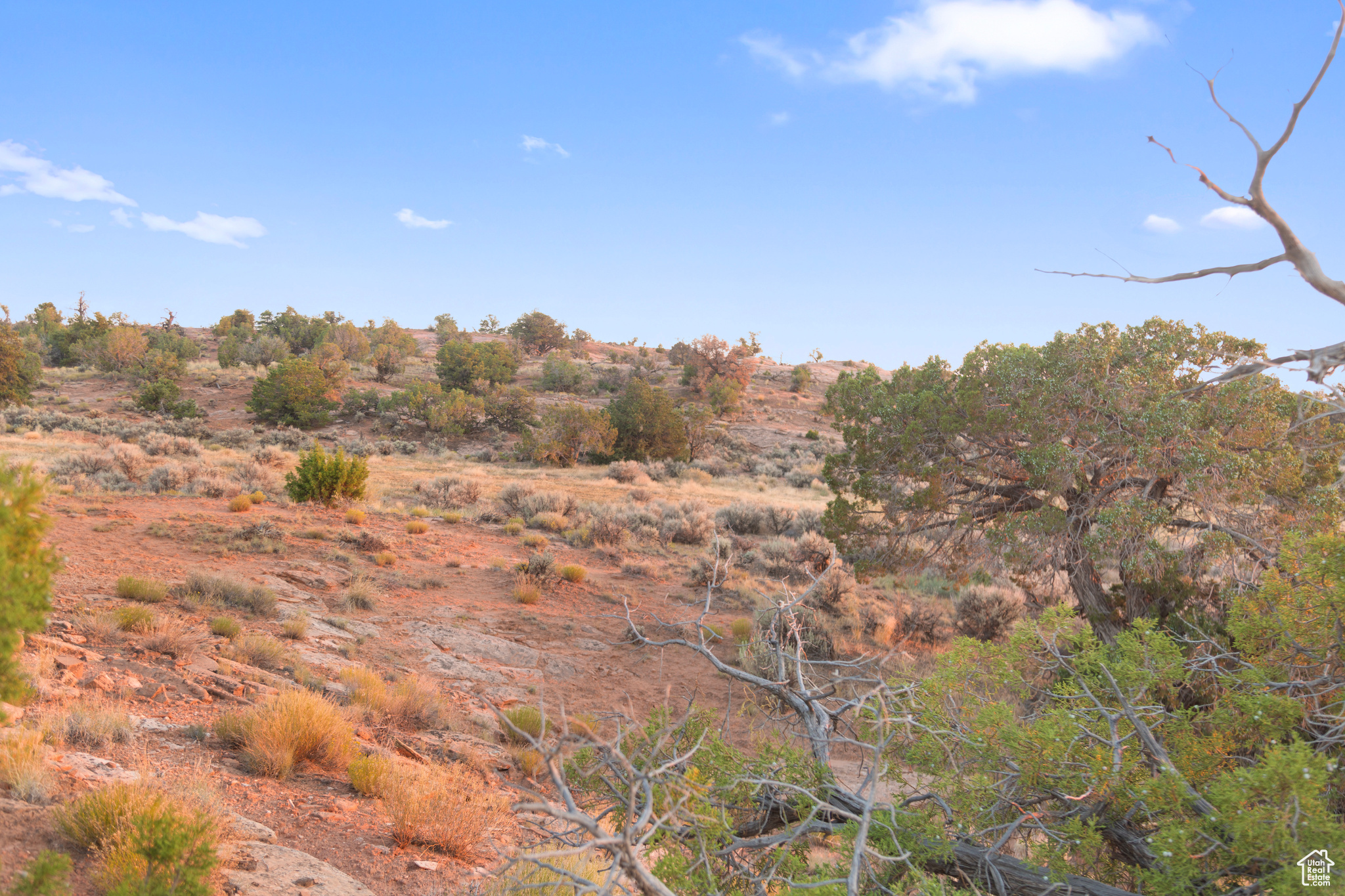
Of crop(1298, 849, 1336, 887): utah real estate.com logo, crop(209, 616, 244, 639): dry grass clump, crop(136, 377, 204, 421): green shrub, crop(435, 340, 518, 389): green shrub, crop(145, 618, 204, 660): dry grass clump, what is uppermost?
crop(435, 340, 518, 389): green shrub

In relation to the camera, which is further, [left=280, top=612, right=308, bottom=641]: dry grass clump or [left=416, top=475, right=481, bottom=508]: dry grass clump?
[left=416, top=475, right=481, bottom=508]: dry grass clump

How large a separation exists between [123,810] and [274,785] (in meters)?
1.49

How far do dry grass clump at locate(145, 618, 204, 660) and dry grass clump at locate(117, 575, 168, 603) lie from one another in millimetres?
1217

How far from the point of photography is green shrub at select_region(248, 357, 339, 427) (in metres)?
36.7

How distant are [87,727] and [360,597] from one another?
576 cm

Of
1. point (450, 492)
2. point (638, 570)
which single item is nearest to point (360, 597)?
point (638, 570)

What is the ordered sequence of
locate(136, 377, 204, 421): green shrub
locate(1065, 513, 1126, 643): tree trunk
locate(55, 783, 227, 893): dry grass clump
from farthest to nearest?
locate(136, 377, 204, 421): green shrub → locate(1065, 513, 1126, 643): tree trunk → locate(55, 783, 227, 893): dry grass clump

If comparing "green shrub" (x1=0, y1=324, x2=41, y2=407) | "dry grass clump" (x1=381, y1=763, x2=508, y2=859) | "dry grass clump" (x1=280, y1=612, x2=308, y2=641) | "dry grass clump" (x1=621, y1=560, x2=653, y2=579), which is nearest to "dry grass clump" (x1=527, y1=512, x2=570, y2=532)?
"dry grass clump" (x1=621, y1=560, x2=653, y2=579)

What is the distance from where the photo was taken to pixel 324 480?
54.2ft

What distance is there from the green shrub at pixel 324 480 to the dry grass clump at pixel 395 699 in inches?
412

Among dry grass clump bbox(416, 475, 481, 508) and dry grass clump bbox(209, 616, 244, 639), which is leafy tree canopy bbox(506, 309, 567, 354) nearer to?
dry grass clump bbox(416, 475, 481, 508)

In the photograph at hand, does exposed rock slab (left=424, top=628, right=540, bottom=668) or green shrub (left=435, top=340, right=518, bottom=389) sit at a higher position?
green shrub (left=435, top=340, right=518, bottom=389)

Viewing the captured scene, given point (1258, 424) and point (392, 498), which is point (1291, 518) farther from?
point (392, 498)

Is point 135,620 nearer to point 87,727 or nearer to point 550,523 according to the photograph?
point 87,727
